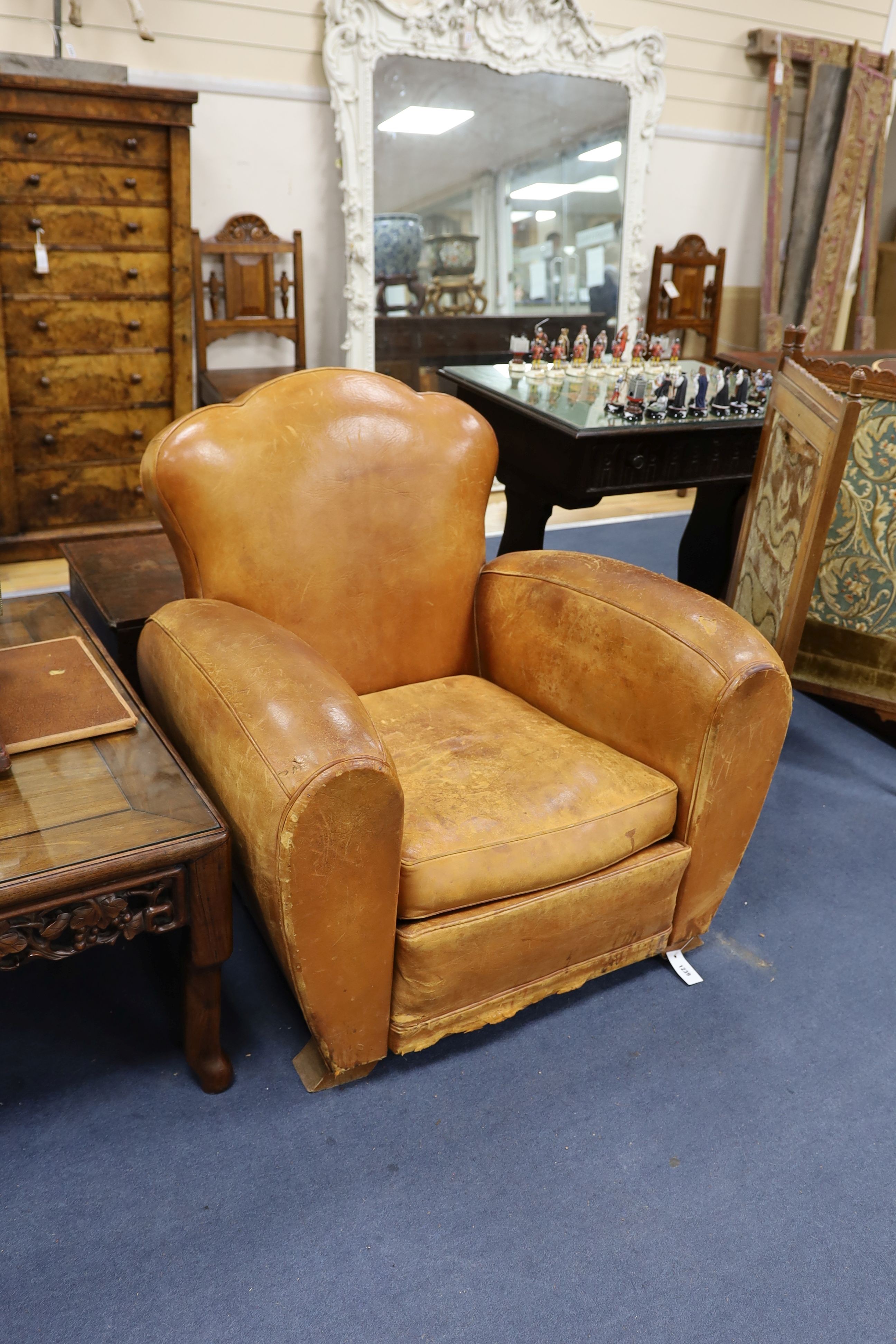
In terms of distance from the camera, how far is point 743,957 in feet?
5.83

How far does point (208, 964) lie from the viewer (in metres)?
1.32

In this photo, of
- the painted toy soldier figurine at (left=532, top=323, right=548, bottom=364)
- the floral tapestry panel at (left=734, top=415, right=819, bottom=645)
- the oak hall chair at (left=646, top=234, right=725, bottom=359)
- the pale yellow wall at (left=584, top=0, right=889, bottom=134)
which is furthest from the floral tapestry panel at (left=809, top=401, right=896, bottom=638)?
the pale yellow wall at (left=584, top=0, right=889, bottom=134)

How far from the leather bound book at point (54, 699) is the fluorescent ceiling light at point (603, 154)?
12.7 feet

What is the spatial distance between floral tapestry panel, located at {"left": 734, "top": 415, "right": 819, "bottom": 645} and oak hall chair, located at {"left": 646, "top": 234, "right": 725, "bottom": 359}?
2.74 m

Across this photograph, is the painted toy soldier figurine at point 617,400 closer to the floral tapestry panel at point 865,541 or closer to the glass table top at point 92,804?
the floral tapestry panel at point 865,541

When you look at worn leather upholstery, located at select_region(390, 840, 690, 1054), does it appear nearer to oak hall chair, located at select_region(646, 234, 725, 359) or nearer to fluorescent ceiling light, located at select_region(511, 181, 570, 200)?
fluorescent ceiling light, located at select_region(511, 181, 570, 200)

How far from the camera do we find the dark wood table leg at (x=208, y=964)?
1244mm

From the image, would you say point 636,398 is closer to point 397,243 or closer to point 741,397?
point 741,397

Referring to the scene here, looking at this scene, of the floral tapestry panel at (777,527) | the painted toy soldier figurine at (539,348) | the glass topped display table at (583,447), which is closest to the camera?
the floral tapestry panel at (777,527)

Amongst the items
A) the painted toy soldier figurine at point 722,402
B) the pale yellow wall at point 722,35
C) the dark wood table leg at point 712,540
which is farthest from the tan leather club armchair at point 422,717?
the pale yellow wall at point 722,35

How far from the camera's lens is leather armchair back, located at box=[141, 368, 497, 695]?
5.20ft

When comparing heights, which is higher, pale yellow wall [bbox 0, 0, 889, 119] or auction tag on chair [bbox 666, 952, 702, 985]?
pale yellow wall [bbox 0, 0, 889, 119]

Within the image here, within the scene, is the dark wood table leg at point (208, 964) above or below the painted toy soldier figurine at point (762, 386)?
below

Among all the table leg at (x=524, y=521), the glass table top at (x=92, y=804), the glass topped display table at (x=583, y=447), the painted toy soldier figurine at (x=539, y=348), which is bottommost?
the glass table top at (x=92, y=804)
